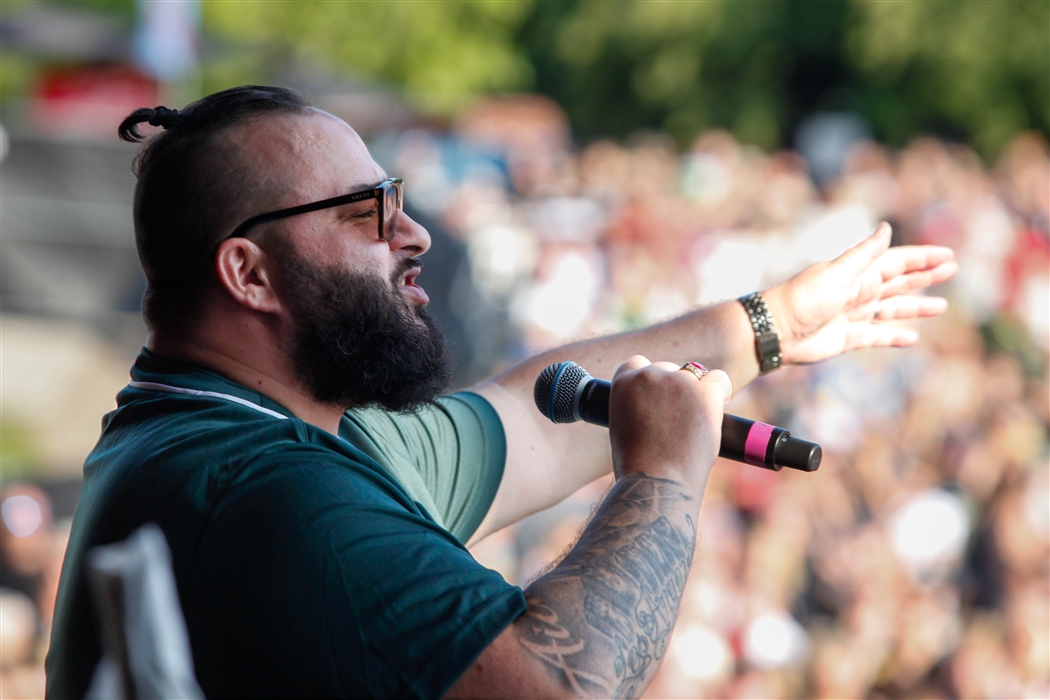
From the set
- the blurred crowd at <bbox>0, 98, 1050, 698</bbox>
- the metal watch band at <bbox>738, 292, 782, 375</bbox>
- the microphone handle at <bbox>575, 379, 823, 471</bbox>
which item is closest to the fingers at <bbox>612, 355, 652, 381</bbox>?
the microphone handle at <bbox>575, 379, 823, 471</bbox>

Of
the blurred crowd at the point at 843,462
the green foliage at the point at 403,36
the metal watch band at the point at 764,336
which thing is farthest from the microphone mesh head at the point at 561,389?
the green foliage at the point at 403,36

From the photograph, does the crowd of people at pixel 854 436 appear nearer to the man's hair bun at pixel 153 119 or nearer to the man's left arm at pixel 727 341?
the man's left arm at pixel 727 341

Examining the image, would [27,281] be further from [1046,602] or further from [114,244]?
[1046,602]

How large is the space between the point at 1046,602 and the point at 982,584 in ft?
1.52

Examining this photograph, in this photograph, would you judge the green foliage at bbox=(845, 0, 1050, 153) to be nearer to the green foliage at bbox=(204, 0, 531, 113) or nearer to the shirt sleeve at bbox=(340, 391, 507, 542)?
the green foliage at bbox=(204, 0, 531, 113)

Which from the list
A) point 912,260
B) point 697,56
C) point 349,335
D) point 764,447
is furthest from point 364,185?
point 697,56

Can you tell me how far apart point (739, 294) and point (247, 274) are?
24.2ft

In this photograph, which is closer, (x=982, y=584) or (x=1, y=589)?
(x=1, y=589)

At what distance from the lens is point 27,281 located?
5539mm

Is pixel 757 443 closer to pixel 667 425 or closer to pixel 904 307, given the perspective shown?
pixel 667 425

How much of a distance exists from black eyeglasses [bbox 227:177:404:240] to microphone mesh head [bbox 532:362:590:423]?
0.39 meters


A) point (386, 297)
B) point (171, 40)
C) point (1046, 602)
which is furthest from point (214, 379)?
point (171, 40)

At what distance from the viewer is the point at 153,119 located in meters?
1.88

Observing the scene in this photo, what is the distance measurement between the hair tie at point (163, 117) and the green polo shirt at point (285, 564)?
1.75ft
